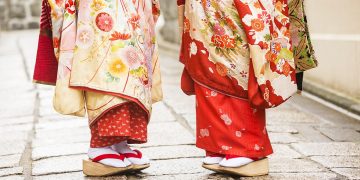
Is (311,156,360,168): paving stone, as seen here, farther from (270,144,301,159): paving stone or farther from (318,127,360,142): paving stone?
(318,127,360,142): paving stone

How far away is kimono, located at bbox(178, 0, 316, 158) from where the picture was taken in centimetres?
341

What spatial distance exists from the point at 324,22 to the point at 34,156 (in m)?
3.84

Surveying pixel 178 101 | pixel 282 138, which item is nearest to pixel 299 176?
pixel 282 138

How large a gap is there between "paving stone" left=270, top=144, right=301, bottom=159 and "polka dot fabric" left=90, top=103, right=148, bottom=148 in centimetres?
91

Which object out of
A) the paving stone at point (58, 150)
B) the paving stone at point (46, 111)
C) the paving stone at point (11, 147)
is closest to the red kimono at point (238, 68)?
the paving stone at point (58, 150)

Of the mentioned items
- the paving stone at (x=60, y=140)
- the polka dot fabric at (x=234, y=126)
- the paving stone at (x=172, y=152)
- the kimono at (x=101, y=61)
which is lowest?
the paving stone at (x=60, y=140)

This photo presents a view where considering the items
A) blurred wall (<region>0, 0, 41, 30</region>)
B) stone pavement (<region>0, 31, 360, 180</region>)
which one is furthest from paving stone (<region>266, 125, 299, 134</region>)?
blurred wall (<region>0, 0, 41, 30</region>)

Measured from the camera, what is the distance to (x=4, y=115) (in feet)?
20.1

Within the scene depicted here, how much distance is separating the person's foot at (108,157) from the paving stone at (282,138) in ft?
4.33

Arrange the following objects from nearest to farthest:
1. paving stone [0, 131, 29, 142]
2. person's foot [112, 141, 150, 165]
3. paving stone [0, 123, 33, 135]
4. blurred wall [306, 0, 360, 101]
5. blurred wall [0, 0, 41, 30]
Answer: person's foot [112, 141, 150, 165], paving stone [0, 131, 29, 142], paving stone [0, 123, 33, 135], blurred wall [306, 0, 360, 101], blurred wall [0, 0, 41, 30]

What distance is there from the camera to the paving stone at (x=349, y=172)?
3.59 meters

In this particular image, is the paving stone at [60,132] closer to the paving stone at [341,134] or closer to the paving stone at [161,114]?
the paving stone at [161,114]

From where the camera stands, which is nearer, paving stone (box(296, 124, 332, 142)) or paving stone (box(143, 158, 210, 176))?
paving stone (box(143, 158, 210, 176))

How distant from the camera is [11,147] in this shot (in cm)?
466
